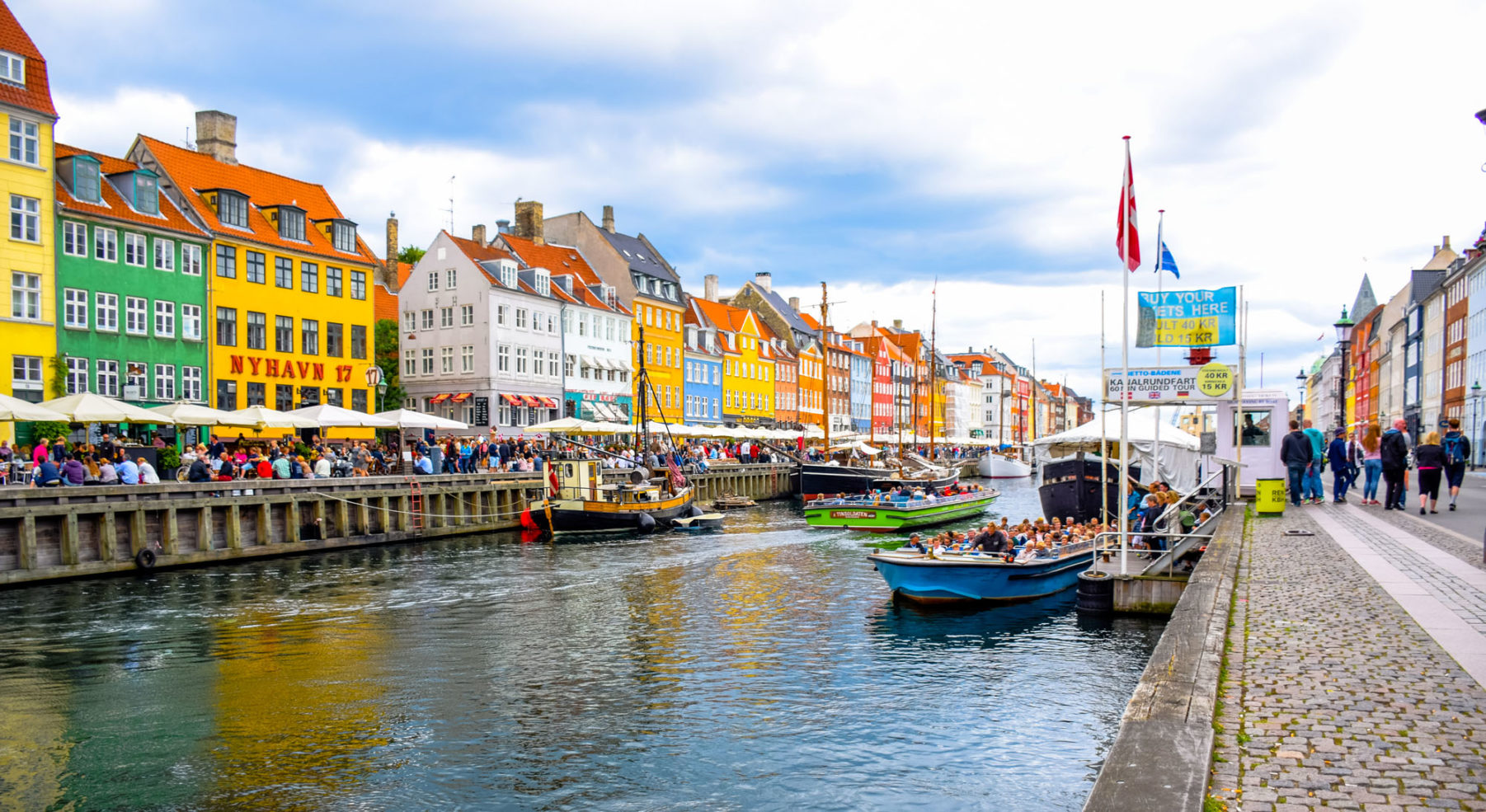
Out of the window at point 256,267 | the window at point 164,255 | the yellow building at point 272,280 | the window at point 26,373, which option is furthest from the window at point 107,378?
the window at point 256,267

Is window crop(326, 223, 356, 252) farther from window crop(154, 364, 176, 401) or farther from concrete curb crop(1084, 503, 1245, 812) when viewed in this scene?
concrete curb crop(1084, 503, 1245, 812)

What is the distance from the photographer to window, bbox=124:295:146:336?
42.8 metres

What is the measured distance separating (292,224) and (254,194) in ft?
8.00

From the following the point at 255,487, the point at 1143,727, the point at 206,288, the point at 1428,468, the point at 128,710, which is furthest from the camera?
the point at 206,288

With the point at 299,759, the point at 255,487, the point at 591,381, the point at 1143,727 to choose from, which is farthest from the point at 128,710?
the point at 591,381

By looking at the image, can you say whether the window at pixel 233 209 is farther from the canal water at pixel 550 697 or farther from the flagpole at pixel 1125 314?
the flagpole at pixel 1125 314

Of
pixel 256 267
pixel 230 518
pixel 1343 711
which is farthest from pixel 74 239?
pixel 1343 711

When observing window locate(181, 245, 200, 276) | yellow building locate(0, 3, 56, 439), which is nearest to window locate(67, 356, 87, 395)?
yellow building locate(0, 3, 56, 439)

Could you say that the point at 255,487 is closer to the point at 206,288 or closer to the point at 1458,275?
the point at 206,288

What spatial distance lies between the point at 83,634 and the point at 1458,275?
86.2 m

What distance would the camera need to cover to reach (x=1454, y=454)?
2358 centimetres

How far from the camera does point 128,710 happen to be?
13.8 meters

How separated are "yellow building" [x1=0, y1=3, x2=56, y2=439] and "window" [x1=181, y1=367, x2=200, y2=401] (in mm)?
5900

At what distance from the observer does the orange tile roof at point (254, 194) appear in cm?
4756
